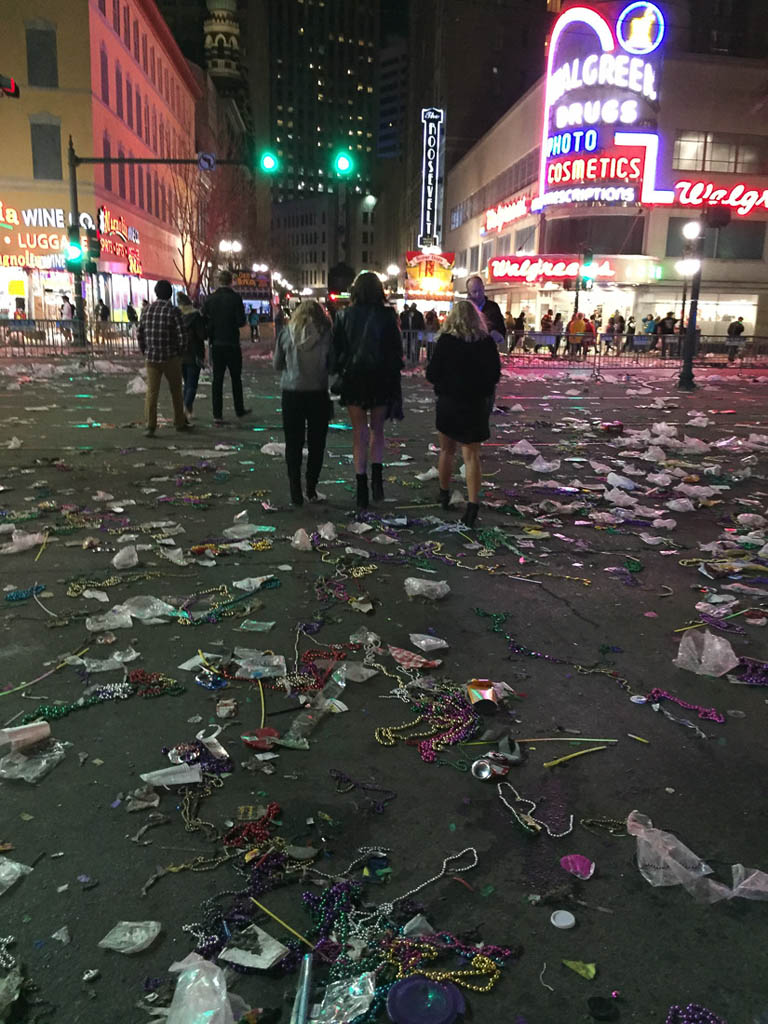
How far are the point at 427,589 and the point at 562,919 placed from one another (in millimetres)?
2734

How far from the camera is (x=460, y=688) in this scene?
380 cm

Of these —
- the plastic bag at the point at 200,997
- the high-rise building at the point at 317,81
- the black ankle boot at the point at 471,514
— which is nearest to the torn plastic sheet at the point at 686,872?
the plastic bag at the point at 200,997

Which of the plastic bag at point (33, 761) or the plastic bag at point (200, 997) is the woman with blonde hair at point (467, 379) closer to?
the plastic bag at point (33, 761)

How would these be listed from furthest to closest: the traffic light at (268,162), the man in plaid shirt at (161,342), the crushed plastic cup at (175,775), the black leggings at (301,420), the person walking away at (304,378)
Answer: the traffic light at (268,162)
the man in plaid shirt at (161,342)
the black leggings at (301,420)
the person walking away at (304,378)
the crushed plastic cup at (175,775)

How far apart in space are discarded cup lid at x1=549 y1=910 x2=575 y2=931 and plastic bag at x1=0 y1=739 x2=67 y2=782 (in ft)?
6.36

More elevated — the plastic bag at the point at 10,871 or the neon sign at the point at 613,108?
the neon sign at the point at 613,108

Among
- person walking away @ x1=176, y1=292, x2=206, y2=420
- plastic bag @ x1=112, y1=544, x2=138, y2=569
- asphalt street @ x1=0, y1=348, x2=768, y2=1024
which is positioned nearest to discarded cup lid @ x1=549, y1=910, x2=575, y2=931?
asphalt street @ x1=0, y1=348, x2=768, y2=1024

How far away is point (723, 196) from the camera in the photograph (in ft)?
126

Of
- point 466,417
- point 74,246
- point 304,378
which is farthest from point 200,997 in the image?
point 74,246

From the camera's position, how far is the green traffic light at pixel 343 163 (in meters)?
15.0

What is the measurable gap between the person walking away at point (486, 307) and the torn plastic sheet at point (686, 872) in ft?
16.5

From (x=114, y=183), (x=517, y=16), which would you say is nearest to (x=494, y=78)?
(x=517, y=16)

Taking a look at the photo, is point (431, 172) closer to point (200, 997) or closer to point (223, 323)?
point (223, 323)

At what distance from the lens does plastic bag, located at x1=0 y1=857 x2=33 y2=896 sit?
2.46m
